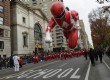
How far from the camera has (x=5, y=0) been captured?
2072 inches

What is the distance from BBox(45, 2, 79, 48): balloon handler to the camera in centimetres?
2180

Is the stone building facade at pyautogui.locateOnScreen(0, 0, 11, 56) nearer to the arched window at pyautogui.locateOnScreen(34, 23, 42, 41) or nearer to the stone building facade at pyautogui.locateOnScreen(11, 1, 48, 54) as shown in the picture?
the stone building facade at pyautogui.locateOnScreen(11, 1, 48, 54)

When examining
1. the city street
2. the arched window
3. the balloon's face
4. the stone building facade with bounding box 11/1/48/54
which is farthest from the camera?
the arched window

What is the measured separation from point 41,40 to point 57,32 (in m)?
50.9

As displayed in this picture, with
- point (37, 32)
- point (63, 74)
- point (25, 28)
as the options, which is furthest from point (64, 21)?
point (37, 32)

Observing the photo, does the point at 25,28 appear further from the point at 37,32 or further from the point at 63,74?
the point at 63,74

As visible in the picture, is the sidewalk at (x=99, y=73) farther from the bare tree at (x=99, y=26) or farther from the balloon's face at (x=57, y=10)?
the bare tree at (x=99, y=26)

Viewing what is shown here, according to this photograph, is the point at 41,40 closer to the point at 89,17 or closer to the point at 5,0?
the point at 89,17

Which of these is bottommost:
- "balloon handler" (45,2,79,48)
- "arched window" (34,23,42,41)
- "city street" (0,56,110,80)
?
"city street" (0,56,110,80)

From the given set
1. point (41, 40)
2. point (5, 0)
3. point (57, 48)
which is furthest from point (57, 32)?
point (5, 0)

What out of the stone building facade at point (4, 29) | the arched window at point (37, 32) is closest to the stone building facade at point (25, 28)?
the arched window at point (37, 32)

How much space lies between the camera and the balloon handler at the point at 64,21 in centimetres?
2180

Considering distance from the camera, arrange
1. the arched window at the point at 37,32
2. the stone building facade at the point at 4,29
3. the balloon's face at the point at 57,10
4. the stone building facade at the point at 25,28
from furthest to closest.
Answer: the arched window at the point at 37,32
the stone building facade at the point at 25,28
the stone building facade at the point at 4,29
the balloon's face at the point at 57,10

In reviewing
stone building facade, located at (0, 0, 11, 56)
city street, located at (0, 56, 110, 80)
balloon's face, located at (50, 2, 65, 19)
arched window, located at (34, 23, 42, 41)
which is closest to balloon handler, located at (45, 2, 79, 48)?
balloon's face, located at (50, 2, 65, 19)
